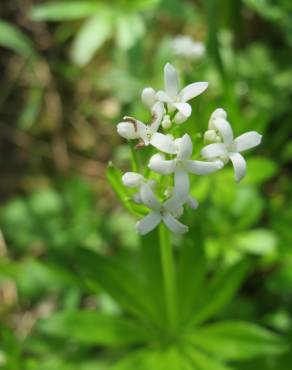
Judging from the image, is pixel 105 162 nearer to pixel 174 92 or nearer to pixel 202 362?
pixel 202 362

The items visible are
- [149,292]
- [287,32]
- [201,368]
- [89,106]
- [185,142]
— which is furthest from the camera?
[89,106]

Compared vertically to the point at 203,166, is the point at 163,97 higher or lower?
higher

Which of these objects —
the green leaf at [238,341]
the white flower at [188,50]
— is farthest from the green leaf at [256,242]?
the white flower at [188,50]

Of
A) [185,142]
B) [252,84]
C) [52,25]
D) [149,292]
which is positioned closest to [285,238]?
[149,292]

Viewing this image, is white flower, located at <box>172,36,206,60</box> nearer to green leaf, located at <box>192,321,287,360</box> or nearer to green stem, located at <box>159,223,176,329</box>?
green stem, located at <box>159,223,176,329</box>

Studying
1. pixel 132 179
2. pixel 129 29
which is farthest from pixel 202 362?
pixel 129 29

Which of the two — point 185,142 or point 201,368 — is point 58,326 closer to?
point 201,368

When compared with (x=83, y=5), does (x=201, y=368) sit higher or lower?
lower
